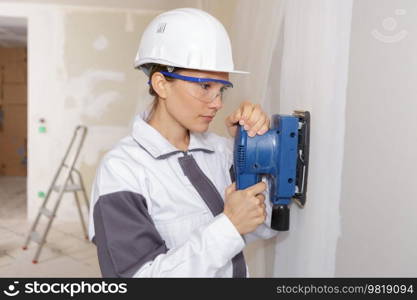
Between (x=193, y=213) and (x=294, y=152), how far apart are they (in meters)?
0.32

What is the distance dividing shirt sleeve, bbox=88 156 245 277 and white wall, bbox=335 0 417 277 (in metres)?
0.28

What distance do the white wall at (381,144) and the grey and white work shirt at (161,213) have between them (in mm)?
285

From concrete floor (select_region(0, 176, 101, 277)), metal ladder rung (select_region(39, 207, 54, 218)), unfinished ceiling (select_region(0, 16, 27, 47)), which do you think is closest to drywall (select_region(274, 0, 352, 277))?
concrete floor (select_region(0, 176, 101, 277))

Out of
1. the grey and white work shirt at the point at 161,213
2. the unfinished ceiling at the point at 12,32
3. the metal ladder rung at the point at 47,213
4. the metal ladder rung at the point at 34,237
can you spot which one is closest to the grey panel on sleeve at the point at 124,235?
the grey and white work shirt at the point at 161,213

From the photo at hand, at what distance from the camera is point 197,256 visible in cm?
93

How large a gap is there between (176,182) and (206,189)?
0.10m

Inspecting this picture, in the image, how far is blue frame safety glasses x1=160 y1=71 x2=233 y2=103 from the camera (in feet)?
3.48

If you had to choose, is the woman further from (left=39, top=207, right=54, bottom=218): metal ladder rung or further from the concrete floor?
(left=39, top=207, right=54, bottom=218): metal ladder rung

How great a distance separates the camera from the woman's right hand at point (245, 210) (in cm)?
97

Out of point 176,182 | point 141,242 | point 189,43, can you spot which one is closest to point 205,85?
point 189,43

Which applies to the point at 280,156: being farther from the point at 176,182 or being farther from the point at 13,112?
the point at 13,112

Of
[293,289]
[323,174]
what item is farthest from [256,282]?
[323,174]

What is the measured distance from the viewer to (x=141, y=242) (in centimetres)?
96

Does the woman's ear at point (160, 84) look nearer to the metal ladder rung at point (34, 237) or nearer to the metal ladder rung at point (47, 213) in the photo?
the metal ladder rung at point (47, 213)
